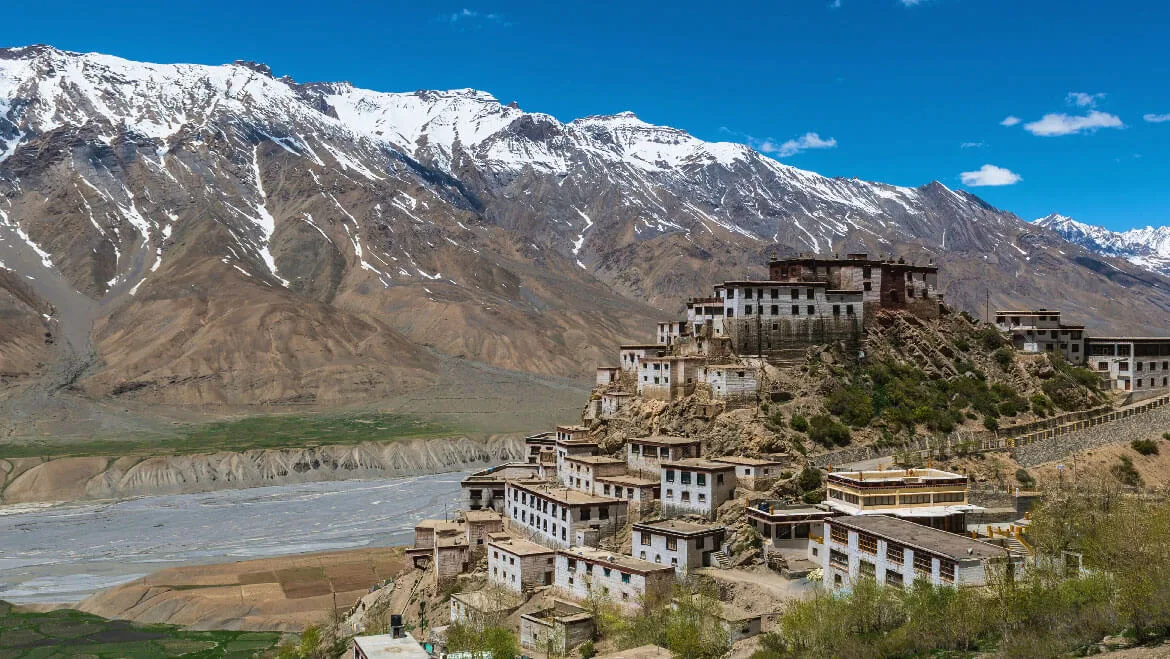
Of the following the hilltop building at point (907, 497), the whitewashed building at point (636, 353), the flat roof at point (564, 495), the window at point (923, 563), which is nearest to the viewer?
the window at point (923, 563)

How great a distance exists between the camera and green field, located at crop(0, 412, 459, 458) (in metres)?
122

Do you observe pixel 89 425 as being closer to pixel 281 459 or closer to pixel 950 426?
pixel 281 459

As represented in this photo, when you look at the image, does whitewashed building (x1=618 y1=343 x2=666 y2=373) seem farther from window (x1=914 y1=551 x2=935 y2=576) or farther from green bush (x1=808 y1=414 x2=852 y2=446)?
window (x1=914 y1=551 x2=935 y2=576)

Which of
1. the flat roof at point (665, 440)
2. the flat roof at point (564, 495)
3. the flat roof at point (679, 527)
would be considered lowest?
the flat roof at point (679, 527)

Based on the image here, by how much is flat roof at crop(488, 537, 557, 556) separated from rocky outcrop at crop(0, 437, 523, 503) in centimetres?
7103

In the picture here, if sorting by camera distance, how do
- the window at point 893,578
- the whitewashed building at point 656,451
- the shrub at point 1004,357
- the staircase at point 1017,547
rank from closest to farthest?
the window at point 893,578
the staircase at point 1017,547
the whitewashed building at point 656,451
the shrub at point 1004,357

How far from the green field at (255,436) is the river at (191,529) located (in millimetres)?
16879

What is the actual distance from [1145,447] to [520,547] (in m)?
30.4

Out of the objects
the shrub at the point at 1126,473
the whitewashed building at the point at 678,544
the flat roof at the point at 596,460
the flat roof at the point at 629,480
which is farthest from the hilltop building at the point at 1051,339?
the whitewashed building at the point at 678,544

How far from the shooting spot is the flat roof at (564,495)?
48344 millimetres

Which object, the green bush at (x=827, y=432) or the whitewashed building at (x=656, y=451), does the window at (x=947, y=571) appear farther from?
the green bush at (x=827, y=432)

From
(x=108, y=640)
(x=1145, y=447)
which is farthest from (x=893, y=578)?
(x=108, y=640)

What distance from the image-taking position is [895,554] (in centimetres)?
3375

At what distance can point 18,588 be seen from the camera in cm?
7062
